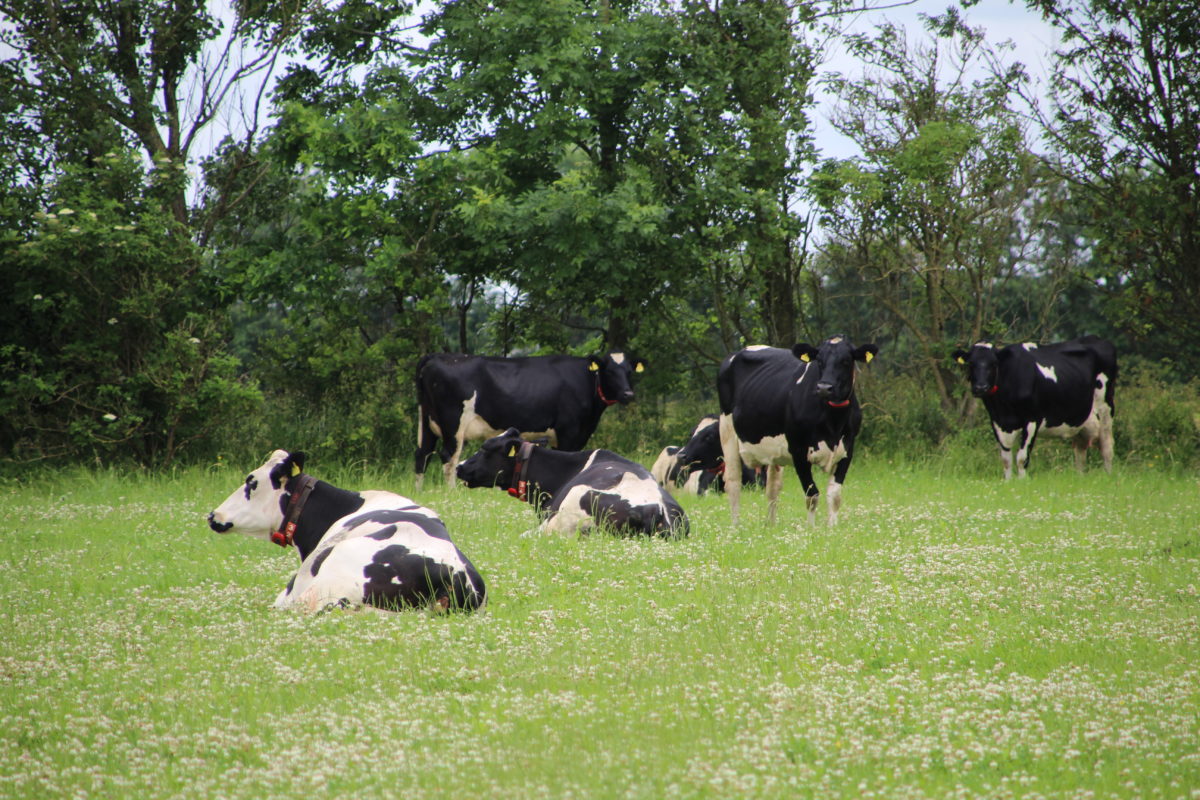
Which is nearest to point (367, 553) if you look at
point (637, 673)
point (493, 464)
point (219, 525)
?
point (219, 525)

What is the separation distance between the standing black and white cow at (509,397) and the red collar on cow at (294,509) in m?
8.75

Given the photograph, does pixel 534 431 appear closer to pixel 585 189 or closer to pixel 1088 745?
pixel 585 189

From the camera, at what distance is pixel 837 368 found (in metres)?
12.6

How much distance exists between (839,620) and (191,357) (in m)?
13.6

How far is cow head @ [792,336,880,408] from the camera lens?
12.5 metres

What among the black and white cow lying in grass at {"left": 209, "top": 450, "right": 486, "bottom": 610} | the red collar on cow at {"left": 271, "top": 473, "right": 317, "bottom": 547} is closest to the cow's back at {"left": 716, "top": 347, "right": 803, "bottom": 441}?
the black and white cow lying in grass at {"left": 209, "top": 450, "right": 486, "bottom": 610}

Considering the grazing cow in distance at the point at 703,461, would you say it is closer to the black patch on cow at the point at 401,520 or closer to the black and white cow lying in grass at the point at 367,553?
the black and white cow lying in grass at the point at 367,553

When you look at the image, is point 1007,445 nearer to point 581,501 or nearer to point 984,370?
point 984,370

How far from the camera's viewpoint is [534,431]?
19.2 m

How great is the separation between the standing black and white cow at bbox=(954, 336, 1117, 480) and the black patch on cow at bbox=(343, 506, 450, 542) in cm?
1152

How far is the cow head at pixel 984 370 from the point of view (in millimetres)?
18562

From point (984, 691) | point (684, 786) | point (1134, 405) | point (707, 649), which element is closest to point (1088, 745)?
point (984, 691)

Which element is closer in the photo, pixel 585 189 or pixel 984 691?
pixel 984 691

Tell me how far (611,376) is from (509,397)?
1579 mm
